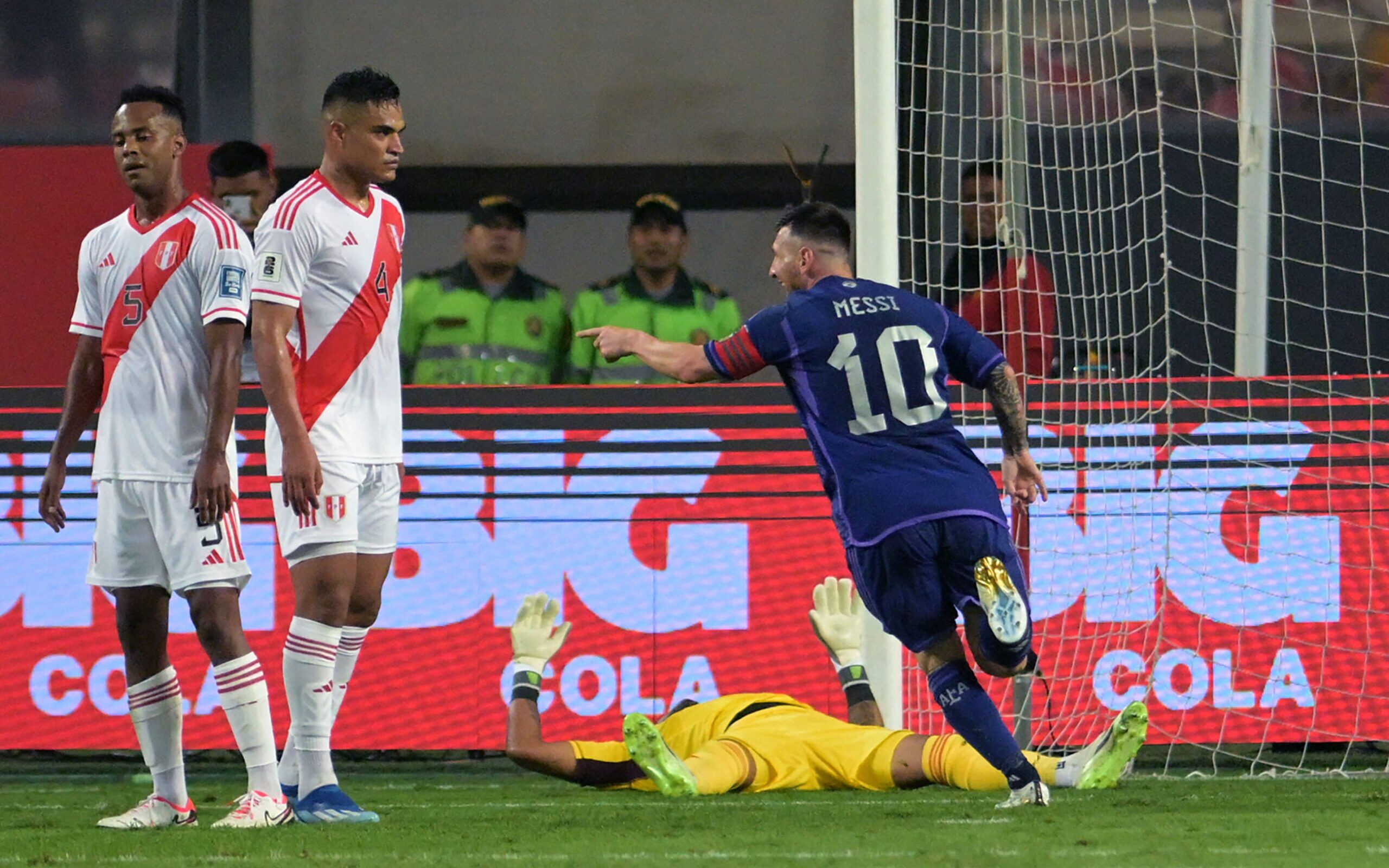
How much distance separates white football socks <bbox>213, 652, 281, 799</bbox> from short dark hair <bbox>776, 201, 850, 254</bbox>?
1.87m

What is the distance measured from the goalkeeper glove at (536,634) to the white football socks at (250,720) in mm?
1510

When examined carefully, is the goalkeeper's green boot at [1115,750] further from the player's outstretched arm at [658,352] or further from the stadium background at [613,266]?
the player's outstretched arm at [658,352]

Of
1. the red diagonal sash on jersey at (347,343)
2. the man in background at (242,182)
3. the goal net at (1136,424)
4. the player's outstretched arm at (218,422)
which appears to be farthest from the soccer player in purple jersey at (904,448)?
the man in background at (242,182)

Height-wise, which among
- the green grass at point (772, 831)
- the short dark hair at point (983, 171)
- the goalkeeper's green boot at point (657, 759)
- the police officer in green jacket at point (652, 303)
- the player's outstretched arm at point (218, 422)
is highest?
the short dark hair at point (983, 171)

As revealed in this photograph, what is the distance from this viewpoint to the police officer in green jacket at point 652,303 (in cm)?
805

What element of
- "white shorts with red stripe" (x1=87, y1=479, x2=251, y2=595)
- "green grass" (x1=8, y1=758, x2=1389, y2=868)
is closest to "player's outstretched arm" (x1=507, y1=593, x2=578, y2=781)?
"green grass" (x1=8, y1=758, x2=1389, y2=868)

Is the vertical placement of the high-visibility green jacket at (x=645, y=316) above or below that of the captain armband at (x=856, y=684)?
above

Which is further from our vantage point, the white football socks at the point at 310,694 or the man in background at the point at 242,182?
the man in background at the point at 242,182

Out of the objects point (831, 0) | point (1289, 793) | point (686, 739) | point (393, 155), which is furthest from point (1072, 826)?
point (831, 0)

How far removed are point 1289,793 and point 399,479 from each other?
277 centimetres

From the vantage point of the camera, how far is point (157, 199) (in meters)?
5.14

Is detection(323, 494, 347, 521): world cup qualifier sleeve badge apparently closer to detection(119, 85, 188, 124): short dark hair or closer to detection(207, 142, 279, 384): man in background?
detection(119, 85, 188, 124): short dark hair

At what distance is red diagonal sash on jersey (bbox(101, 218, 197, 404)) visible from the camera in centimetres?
508

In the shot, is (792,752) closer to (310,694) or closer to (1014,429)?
(1014,429)
